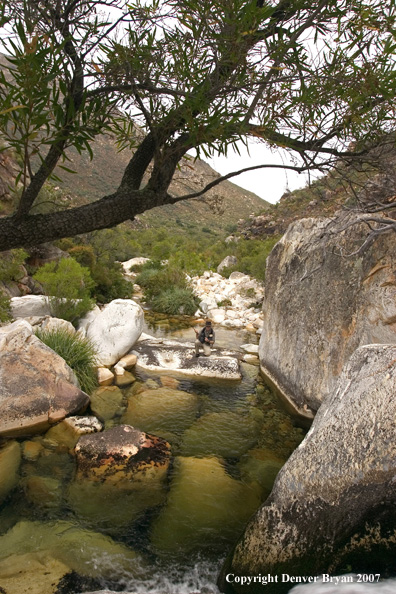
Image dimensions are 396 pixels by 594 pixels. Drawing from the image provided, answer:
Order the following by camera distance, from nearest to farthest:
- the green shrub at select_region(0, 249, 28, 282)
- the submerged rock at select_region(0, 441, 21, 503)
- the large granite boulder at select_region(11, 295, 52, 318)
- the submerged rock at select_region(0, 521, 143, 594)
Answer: the submerged rock at select_region(0, 521, 143, 594) < the submerged rock at select_region(0, 441, 21, 503) < the large granite boulder at select_region(11, 295, 52, 318) < the green shrub at select_region(0, 249, 28, 282)

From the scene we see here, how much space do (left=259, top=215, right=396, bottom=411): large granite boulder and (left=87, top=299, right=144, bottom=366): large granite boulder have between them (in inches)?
130

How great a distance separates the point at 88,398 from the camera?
654 centimetres

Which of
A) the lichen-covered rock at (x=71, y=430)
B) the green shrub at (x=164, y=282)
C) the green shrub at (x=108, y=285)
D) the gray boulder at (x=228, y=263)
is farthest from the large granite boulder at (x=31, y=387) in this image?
the gray boulder at (x=228, y=263)

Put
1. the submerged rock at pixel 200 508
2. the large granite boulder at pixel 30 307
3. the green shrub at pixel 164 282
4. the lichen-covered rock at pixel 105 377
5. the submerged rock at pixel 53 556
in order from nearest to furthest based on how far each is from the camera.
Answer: the submerged rock at pixel 53 556 < the submerged rock at pixel 200 508 < the lichen-covered rock at pixel 105 377 < the large granite boulder at pixel 30 307 < the green shrub at pixel 164 282

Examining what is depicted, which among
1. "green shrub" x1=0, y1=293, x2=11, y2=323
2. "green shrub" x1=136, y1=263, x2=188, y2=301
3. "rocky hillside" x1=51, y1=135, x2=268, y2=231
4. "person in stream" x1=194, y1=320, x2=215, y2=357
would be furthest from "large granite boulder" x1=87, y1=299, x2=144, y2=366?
"rocky hillside" x1=51, y1=135, x2=268, y2=231

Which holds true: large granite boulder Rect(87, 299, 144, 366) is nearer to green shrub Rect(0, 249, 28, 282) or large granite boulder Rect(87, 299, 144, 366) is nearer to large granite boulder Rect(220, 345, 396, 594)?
green shrub Rect(0, 249, 28, 282)

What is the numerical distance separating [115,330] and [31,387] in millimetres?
3076

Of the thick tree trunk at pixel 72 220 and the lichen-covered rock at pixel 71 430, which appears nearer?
the thick tree trunk at pixel 72 220

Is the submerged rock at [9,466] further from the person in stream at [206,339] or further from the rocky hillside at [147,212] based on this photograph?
the rocky hillside at [147,212]

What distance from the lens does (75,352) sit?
7438mm

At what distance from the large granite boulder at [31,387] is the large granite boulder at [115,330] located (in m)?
1.90

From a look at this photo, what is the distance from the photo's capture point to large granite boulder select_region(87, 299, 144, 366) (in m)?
8.55

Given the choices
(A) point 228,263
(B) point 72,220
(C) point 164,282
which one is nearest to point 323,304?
(B) point 72,220

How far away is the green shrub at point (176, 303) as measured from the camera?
50.3ft
